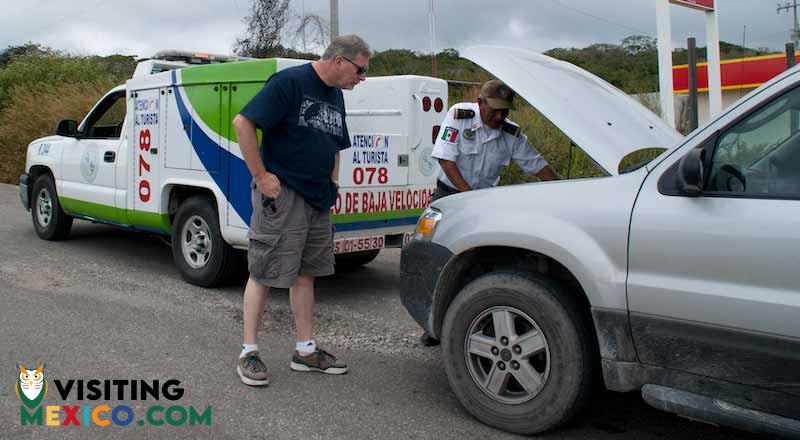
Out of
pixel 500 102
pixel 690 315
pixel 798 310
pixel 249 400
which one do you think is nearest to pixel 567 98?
pixel 500 102

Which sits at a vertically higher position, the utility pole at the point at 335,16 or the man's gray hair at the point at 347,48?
the utility pole at the point at 335,16

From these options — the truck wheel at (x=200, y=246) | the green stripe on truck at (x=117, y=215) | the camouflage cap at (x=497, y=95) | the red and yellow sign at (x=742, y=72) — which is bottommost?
the truck wheel at (x=200, y=246)

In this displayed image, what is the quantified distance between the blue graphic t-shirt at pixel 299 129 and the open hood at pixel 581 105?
0.89 metres

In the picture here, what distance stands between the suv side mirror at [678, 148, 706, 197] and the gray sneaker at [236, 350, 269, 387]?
2.48m

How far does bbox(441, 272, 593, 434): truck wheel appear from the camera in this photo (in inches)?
133

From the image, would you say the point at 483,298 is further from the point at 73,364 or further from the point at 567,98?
the point at 73,364

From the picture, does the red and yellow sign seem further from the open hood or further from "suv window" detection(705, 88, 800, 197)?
"suv window" detection(705, 88, 800, 197)

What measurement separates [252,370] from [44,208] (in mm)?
5694

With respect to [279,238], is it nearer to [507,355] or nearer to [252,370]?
[252,370]

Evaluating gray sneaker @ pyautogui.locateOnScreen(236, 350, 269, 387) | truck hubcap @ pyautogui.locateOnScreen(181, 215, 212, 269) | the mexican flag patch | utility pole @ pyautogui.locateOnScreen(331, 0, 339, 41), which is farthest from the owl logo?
utility pole @ pyautogui.locateOnScreen(331, 0, 339, 41)

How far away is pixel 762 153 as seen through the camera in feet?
9.96

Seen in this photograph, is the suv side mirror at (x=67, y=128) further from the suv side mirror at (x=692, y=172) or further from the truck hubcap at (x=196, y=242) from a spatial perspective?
the suv side mirror at (x=692, y=172)

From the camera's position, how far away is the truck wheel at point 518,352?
3389 millimetres
